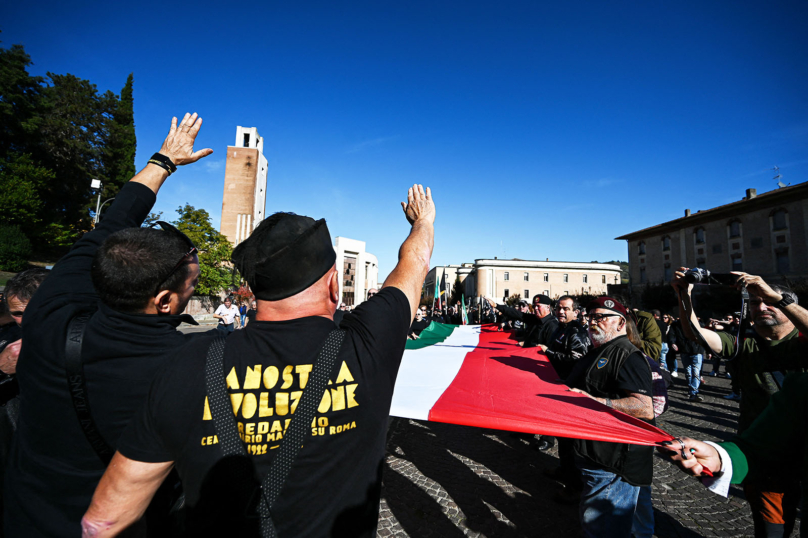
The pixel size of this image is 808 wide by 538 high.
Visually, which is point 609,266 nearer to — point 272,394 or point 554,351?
point 554,351

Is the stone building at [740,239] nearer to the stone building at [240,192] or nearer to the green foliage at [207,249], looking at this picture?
the green foliage at [207,249]

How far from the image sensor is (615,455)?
259cm

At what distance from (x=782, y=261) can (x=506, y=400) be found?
46.7 m

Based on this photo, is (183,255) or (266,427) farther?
(183,255)

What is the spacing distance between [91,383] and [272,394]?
0.75 metres

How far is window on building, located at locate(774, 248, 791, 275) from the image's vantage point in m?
33.7

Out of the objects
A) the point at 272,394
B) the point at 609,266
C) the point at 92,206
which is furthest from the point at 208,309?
the point at 609,266

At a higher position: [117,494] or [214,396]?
[214,396]

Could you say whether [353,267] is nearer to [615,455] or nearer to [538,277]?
[538,277]

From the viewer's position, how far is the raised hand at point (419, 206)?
1708 mm

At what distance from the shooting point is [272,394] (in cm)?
111

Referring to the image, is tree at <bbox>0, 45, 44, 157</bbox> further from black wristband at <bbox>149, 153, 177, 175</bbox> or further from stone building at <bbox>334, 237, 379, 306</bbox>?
black wristband at <bbox>149, 153, 177, 175</bbox>

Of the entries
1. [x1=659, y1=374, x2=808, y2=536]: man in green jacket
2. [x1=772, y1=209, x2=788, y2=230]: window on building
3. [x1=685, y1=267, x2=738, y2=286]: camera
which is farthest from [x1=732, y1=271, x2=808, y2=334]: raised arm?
[x1=772, y1=209, x2=788, y2=230]: window on building

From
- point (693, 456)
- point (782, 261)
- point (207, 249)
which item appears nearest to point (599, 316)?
point (693, 456)
